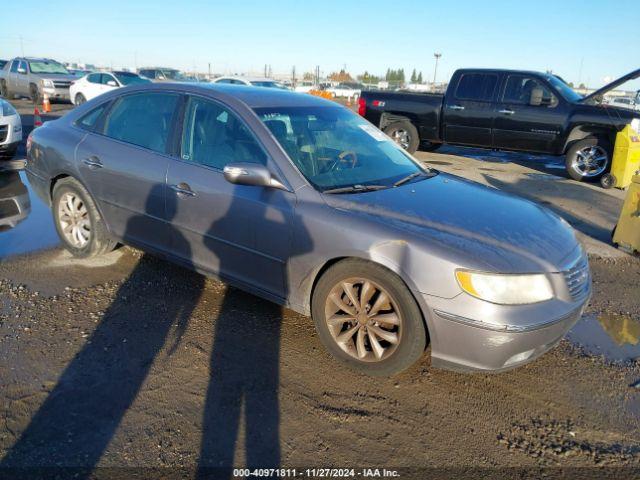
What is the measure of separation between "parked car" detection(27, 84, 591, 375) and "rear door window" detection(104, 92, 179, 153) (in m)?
0.01

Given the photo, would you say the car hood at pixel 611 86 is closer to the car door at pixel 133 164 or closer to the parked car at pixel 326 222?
the parked car at pixel 326 222

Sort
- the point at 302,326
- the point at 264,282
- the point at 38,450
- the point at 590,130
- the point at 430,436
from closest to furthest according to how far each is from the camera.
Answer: the point at 38,450 → the point at 430,436 → the point at 264,282 → the point at 302,326 → the point at 590,130

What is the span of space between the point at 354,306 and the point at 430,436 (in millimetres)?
829

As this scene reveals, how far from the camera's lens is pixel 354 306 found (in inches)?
118

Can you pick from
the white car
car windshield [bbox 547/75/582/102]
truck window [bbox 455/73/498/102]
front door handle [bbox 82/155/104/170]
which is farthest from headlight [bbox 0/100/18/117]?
the white car

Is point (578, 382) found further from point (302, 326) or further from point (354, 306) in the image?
point (302, 326)

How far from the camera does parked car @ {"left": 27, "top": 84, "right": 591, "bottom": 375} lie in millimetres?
2680

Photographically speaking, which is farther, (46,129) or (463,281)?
(46,129)

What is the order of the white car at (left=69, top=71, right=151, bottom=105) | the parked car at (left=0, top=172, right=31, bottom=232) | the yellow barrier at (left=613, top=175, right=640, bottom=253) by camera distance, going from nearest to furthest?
the yellow barrier at (left=613, top=175, right=640, bottom=253) → the parked car at (left=0, top=172, right=31, bottom=232) → the white car at (left=69, top=71, right=151, bottom=105)

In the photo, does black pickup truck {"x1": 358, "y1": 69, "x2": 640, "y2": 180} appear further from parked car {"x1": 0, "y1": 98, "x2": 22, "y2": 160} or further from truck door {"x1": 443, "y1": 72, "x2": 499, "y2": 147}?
parked car {"x1": 0, "y1": 98, "x2": 22, "y2": 160}

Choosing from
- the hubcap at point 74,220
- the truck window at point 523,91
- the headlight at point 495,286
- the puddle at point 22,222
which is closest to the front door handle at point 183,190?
the hubcap at point 74,220

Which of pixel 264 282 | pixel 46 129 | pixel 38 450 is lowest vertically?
pixel 38 450

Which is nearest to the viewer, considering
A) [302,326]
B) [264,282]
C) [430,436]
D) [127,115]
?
[430,436]

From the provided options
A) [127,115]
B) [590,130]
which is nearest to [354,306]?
[127,115]
